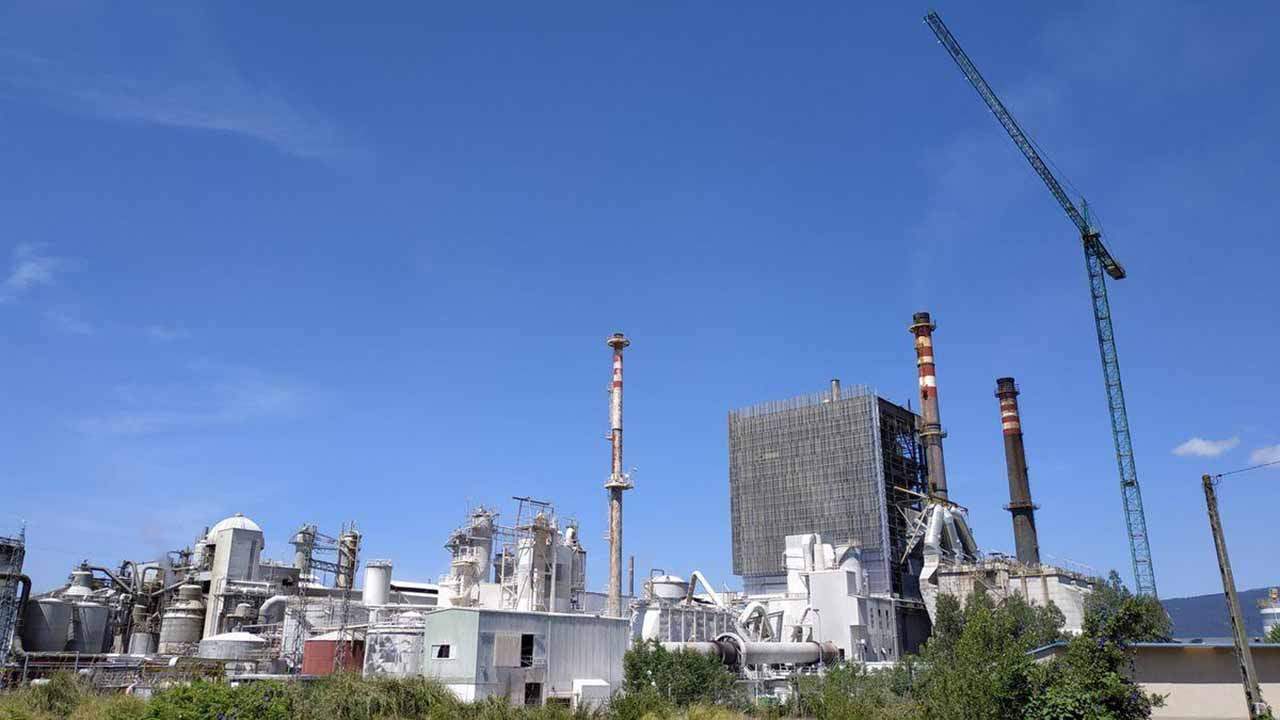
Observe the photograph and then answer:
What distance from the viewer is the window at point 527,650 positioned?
47938 millimetres

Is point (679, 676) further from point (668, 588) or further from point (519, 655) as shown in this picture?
point (668, 588)

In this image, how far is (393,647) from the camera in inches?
2151

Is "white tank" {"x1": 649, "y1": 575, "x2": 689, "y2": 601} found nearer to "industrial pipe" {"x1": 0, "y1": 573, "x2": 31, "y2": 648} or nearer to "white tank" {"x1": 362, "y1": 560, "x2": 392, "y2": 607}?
"white tank" {"x1": 362, "y1": 560, "x2": 392, "y2": 607}

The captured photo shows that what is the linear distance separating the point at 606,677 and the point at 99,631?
45724 millimetres

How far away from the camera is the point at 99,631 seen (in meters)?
72.2

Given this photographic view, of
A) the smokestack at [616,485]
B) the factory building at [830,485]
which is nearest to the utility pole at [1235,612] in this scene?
the smokestack at [616,485]

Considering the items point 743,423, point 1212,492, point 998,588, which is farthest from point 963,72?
point 1212,492

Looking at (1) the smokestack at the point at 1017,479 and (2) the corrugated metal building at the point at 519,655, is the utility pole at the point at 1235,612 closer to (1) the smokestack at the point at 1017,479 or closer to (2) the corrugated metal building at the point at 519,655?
(2) the corrugated metal building at the point at 519,655

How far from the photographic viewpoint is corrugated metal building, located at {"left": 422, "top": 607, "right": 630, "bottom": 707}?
45750mm

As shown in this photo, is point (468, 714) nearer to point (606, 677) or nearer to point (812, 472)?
point (606, 677)

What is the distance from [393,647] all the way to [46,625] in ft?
104

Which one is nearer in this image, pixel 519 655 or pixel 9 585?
pixel 519 655

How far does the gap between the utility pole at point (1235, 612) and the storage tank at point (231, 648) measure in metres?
57.1

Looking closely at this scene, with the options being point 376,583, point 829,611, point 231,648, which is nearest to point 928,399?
point 829,611
